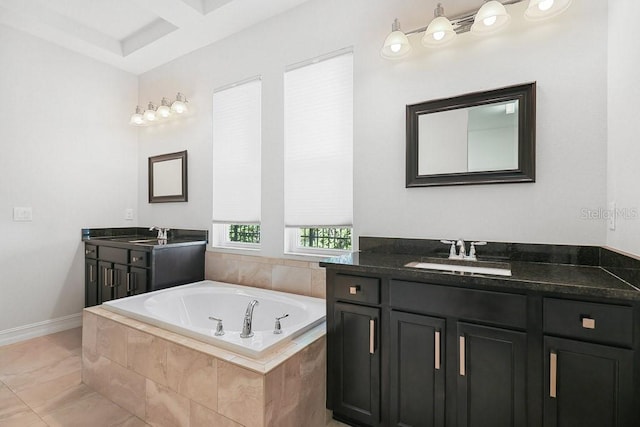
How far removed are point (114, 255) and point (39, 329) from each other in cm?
104

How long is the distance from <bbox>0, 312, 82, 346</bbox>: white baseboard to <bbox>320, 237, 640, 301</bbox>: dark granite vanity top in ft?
10.2

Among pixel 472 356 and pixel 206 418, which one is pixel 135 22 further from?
pixel 472 356

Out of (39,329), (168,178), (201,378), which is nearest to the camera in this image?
(201,378)

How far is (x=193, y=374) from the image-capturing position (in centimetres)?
162

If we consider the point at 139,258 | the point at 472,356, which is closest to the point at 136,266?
the point at 139,258

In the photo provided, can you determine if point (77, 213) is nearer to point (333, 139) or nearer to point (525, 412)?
point (333, 139)

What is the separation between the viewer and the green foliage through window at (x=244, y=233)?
9.90 feet

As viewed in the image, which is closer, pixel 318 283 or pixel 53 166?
pixel 318 283

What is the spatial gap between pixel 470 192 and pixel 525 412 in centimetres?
113

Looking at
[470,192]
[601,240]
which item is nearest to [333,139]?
[470,192]

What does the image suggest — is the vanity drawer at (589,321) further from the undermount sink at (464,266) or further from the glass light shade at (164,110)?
the glass light shade at (164,110)

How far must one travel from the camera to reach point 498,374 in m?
1.36

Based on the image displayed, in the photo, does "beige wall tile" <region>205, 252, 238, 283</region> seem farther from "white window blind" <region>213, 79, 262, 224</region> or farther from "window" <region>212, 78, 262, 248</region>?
"white window blind" <region>213, 79, 262, 224</region>

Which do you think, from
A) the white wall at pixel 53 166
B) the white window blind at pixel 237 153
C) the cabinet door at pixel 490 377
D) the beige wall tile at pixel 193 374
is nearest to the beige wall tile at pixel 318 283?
the white window blind at pixel 237 153
